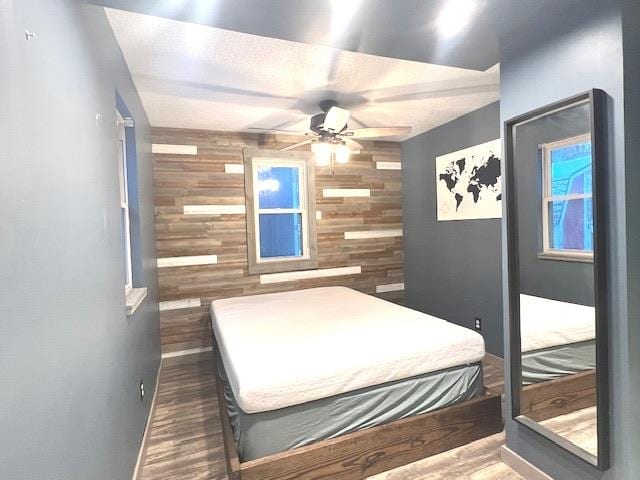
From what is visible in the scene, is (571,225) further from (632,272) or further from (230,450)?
(230,450)

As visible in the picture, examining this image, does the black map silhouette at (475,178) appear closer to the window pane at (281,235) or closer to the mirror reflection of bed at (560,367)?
the mirror reflection of bed at (560,367)

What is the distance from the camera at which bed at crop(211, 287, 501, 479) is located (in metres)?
1.64

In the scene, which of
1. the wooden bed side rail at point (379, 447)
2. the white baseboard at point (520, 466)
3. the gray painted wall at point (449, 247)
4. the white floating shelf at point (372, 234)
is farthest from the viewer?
the white floating shelf at point (372, 234)

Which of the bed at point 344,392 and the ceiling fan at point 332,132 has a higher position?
the ceiling fan at point 332,132

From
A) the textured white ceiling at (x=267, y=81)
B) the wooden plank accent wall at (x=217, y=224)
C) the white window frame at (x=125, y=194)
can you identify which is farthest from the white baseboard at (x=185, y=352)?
the textured white ceiling at (x=267, y=81)

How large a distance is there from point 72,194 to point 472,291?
136 inches

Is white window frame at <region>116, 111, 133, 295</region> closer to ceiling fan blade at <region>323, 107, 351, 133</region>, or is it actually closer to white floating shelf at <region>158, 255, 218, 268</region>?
white floating shelf at <region>158, 255, 218, 268</region>

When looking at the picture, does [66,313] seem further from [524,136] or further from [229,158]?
[229,158]

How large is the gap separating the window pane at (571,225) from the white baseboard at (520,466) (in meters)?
1.17

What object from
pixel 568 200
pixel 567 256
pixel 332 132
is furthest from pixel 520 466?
pixel 332 132

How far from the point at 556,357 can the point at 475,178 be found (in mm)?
2031

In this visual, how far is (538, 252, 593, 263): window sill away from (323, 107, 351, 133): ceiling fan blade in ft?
5.91

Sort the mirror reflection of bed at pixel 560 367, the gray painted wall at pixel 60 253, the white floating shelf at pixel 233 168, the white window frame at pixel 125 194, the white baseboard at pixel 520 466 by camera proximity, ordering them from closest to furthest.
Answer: the gray painted wall at pixel 60 253 → the mirror reflection of bed at pixel 560 367 → the white baseboard at pixel 520 466 → the white window frame at pixel 125 194 → the white floating shelf at pixel 233 168

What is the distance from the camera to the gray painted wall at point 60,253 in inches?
29.4
